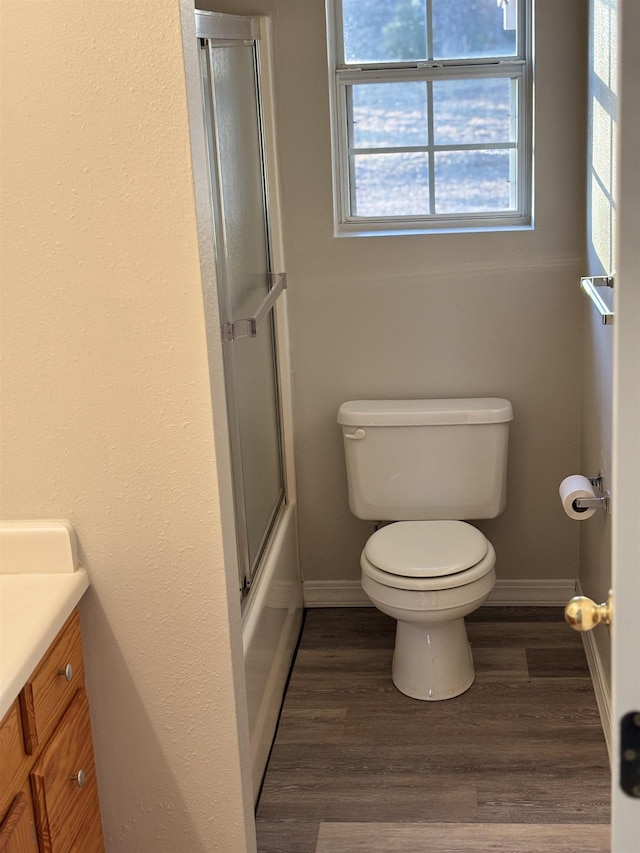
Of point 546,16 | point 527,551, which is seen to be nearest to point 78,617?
point 527,551

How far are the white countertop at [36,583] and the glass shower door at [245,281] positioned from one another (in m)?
0.77

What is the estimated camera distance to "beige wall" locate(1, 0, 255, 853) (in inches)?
64.6

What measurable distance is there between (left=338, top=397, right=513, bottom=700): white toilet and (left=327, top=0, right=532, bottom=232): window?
0.64 meters

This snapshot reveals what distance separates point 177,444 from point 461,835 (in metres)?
1.28

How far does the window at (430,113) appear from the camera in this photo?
315 centimetres

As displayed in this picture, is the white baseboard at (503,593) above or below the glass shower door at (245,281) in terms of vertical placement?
below

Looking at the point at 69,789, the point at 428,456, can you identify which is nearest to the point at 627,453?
the point at 69,789

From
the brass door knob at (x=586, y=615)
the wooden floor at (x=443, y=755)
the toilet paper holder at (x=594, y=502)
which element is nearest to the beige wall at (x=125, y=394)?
the wooden floor at (x=443, y=755)

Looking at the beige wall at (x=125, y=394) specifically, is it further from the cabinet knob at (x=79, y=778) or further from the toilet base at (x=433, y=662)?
the toilet base at (x=433, y=662)

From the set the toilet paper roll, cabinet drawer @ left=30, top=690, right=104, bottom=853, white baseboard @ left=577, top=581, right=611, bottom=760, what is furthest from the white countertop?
white baseboard @ left=577, top=581, right=611, bottom=760

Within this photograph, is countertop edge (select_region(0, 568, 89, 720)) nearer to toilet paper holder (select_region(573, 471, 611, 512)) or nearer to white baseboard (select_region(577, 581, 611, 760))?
toilet paper holder (select_region(573, 471, 611, 512))

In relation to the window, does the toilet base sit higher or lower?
lower

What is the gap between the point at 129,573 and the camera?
1860mm

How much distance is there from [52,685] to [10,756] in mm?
183
